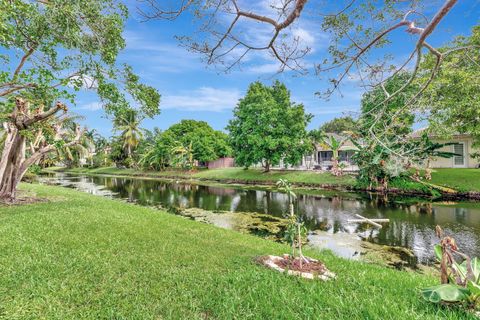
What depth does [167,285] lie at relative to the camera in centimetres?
384

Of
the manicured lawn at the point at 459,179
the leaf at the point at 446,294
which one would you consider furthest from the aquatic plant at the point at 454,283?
the manicured lawn at the point at 459,179

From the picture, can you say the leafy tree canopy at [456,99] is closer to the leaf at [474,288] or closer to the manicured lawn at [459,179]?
the manicured lawn at [459,179]

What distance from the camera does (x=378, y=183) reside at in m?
20.5

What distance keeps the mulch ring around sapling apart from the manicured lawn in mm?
17918

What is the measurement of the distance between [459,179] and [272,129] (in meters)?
15.8

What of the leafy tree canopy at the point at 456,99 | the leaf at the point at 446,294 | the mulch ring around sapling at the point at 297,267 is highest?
the leafy tree canopy at the point at 456,99

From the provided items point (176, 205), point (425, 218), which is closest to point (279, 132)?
point (176, 205)

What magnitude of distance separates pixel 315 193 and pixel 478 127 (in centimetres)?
1037

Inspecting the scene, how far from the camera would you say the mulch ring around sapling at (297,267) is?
4382mm

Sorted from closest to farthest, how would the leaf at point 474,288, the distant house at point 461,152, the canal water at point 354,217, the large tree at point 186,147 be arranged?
the leaf at point 474,288
the canal water at point 354,217
the distant house at point 461,152
the large tree at point 186,147

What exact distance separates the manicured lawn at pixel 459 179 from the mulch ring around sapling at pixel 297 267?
1792 cm

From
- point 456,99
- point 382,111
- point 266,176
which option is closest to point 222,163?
point 266,176

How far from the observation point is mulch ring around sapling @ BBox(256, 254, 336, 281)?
438cm

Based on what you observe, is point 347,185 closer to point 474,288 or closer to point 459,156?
point 459,156
